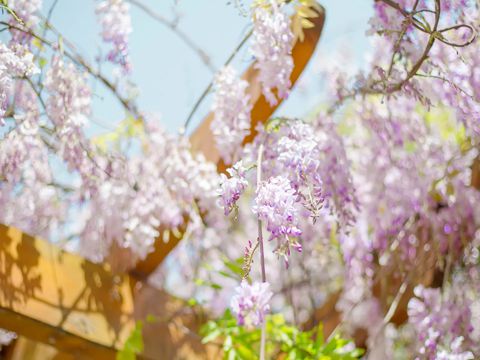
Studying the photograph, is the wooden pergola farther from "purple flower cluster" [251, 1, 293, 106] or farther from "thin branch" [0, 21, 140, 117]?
"thin branch" [0, 21, 140, 117]

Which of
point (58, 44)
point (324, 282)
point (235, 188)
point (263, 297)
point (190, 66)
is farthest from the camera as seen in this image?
point (324, 282)

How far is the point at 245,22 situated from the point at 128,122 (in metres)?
0.79

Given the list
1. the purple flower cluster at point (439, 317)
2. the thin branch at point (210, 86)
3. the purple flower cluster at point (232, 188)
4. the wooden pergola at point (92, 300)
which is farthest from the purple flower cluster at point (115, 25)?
the purple flower cluster at point (439, 317)

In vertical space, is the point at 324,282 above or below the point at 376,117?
below

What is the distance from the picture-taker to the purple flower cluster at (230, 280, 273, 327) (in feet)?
4.63

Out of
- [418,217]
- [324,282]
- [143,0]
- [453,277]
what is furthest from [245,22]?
[324,282]

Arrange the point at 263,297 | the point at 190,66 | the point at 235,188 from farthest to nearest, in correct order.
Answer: the point at 190,66 → the point at 235,188 → the point at 263,297

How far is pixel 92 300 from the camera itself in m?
2.34

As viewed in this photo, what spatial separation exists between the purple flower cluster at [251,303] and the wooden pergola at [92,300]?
924 mm

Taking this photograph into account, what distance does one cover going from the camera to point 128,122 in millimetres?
2889

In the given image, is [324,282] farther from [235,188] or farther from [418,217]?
[235,188]

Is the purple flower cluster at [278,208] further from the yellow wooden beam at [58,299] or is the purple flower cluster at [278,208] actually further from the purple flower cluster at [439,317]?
the purple flower cluster at [439,317]

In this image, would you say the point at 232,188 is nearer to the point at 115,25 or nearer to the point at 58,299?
the point at 58,299

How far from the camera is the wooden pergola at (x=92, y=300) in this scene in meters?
2.13
